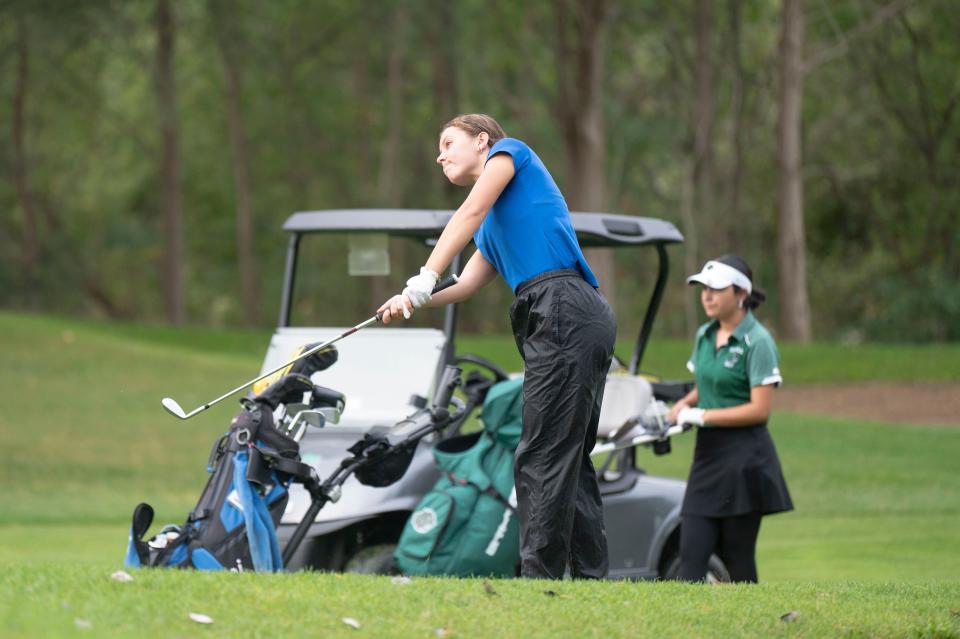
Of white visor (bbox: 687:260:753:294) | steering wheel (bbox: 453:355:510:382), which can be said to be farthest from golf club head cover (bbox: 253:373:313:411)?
white visor (bbox: 687:260:753:294)

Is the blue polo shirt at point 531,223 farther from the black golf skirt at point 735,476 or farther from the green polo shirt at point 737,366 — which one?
the black golf skirt at point 735,476

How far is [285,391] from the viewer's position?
19.7 ft

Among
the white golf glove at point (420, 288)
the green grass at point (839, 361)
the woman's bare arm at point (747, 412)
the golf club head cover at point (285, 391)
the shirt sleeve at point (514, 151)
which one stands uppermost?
the shirt sleeve at point (514, 151)

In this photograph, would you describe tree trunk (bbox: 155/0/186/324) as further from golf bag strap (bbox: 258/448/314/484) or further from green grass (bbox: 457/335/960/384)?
golf bag strap (bbox: 258/448/314/484)

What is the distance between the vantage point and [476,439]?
713 cm

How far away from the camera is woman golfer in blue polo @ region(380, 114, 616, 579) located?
547cm

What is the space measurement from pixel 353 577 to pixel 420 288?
101cm

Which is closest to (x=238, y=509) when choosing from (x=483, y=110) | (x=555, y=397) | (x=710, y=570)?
(x=555, y=397)

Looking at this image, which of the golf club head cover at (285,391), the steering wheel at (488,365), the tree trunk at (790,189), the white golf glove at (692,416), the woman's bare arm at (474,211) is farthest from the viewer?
the tree trunk at (790,189)

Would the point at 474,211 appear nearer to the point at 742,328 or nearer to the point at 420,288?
the point at 420,288

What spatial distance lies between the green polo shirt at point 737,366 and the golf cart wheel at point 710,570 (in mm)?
797

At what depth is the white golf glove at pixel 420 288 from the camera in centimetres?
525

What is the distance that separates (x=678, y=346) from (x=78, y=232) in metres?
30.8

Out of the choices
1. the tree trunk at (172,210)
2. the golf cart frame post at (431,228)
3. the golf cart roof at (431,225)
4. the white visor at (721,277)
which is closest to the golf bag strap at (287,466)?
the golf cart frame post at (431,228)
